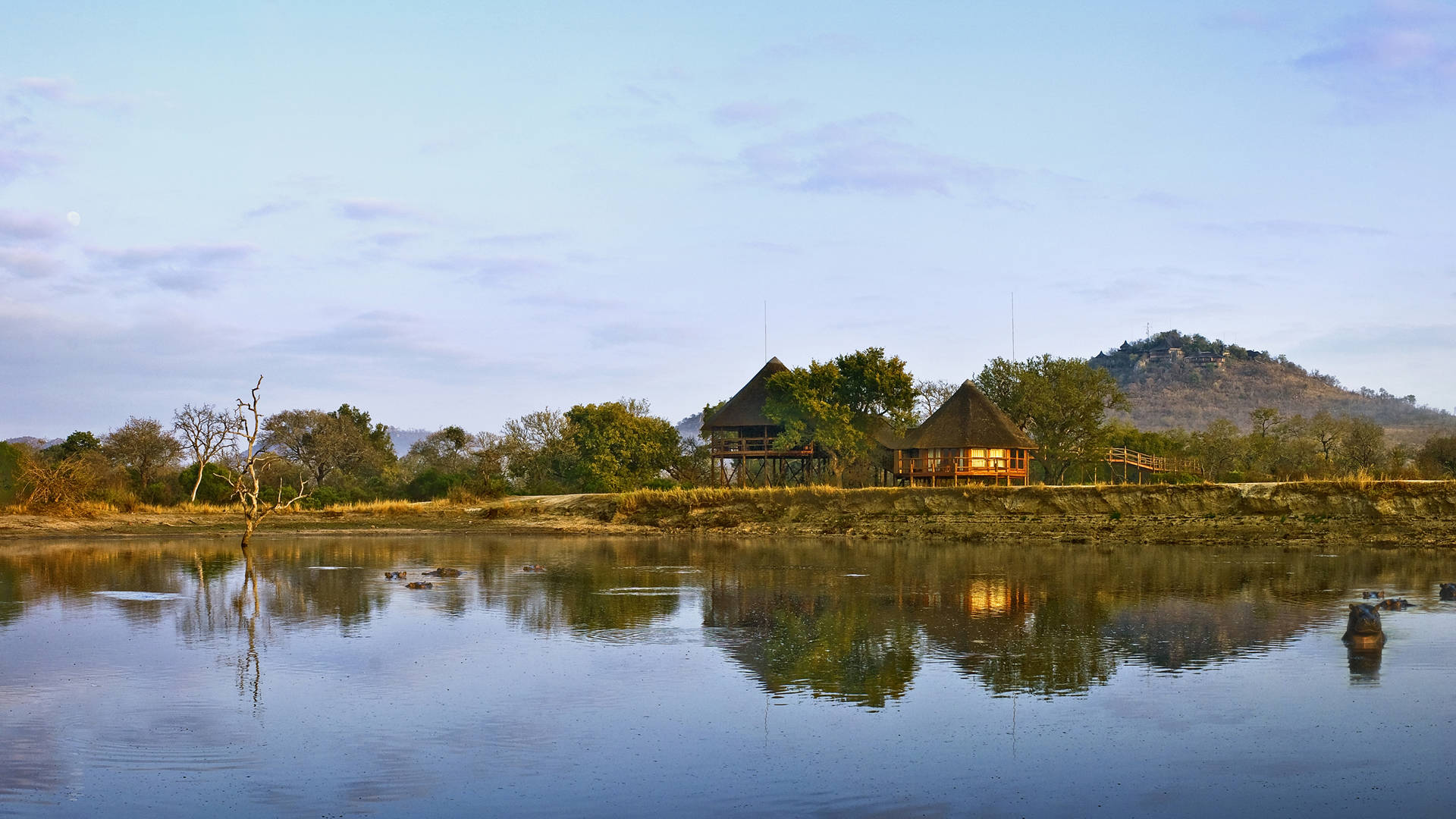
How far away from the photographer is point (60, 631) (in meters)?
22.7

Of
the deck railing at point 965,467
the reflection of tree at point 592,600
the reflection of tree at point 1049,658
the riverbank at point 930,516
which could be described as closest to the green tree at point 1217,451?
the deck railing at point 965,467

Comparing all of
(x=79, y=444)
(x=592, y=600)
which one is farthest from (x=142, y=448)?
(x=592, y=600)

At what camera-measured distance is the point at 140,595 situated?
28.6 m

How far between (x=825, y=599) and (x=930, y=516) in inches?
997

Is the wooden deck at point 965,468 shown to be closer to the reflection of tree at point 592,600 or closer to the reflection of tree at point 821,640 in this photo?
the reflection of tree at point 592,600

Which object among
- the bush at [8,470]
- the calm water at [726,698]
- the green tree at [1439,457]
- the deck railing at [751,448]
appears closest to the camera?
the calm water at [726,698]

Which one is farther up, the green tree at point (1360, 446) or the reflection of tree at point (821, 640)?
the green tree at point (1360, 446)

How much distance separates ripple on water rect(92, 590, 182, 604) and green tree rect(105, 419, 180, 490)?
48.9 metres

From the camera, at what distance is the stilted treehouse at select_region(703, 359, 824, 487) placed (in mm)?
66312

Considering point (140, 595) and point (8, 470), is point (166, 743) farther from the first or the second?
point (8, 470)

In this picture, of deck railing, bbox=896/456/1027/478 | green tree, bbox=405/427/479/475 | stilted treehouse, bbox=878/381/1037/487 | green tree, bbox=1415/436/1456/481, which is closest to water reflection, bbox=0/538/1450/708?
deck railing, bbox=896/456/1027/478

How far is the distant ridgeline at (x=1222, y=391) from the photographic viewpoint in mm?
146375

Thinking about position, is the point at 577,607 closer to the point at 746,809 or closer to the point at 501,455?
the point at 746,809

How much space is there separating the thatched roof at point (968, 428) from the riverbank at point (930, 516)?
897cm
